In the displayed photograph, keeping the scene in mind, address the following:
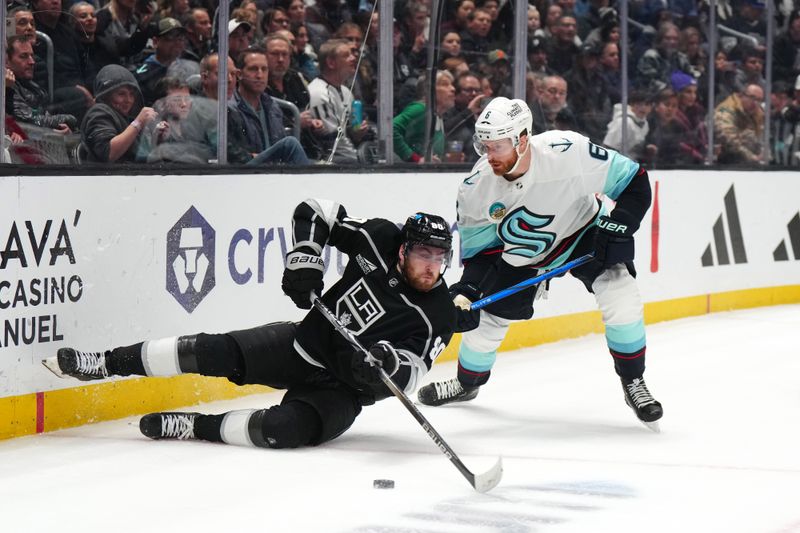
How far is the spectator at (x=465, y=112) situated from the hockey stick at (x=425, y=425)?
2526 millimetres

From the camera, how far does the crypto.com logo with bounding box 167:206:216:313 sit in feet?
15.9

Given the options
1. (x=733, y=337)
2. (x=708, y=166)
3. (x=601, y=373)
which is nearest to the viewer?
(x=601, y=373)

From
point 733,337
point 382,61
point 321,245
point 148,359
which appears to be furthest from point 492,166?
point 733,337

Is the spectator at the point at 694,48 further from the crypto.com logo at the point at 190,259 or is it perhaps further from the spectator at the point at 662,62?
the crypto.com logo at the point at 190,259

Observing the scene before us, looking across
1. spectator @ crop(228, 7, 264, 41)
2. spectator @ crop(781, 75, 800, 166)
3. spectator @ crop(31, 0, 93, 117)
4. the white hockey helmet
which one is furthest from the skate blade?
spectator @ crop(781, 75, 800, 166)

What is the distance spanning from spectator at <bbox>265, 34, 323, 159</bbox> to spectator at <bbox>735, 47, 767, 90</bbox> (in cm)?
378

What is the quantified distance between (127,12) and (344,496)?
2.00 metres

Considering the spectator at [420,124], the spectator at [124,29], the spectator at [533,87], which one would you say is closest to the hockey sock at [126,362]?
the spectator at [124,29]

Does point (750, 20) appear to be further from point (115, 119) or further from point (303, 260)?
point (303, 260)

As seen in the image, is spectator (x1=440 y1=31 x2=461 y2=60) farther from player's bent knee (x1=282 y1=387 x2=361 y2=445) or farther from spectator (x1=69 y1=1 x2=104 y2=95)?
player's bent knee (x1=282 y1=387 x2=361 y2=445)

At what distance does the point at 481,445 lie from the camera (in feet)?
14.4

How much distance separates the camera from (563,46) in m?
7.26

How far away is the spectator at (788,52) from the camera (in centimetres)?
876

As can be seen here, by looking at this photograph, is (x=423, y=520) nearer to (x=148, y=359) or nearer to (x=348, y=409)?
(x=348, y=409)
